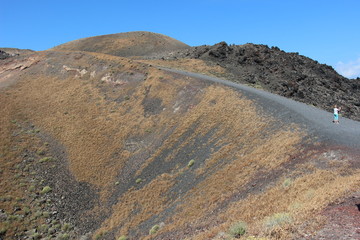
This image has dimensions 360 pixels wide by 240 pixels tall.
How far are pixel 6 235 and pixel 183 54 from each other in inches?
2026

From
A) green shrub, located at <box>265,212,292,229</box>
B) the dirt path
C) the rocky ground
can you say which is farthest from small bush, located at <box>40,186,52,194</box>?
the rocky ground

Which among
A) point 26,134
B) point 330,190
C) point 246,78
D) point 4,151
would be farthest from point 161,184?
point 246,78

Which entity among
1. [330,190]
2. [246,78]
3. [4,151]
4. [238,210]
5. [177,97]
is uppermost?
[246,78]

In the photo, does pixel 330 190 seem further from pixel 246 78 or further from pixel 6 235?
pixel 246 78

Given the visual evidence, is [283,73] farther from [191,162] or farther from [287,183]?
[287,183]

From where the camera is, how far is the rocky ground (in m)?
45.4

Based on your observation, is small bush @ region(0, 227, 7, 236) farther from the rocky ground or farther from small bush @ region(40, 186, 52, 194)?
the rocky ground

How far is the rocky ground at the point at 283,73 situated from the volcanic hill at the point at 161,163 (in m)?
2.42

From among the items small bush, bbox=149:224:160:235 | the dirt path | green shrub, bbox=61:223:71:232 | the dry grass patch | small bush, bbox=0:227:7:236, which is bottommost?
small bush, bbox=0:227:7:236

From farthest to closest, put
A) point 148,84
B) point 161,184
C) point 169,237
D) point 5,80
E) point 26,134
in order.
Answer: point 5,80 → point 148,84 → point 26,134 → point 161,184 → point 169,237

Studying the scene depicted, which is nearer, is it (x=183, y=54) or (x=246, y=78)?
(x=246, y=78)

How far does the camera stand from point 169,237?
15750 millimetres

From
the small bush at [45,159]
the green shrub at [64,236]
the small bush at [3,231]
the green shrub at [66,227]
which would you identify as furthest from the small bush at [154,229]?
the small bush at [45,159]

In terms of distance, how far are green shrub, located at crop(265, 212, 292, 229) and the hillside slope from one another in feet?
240
